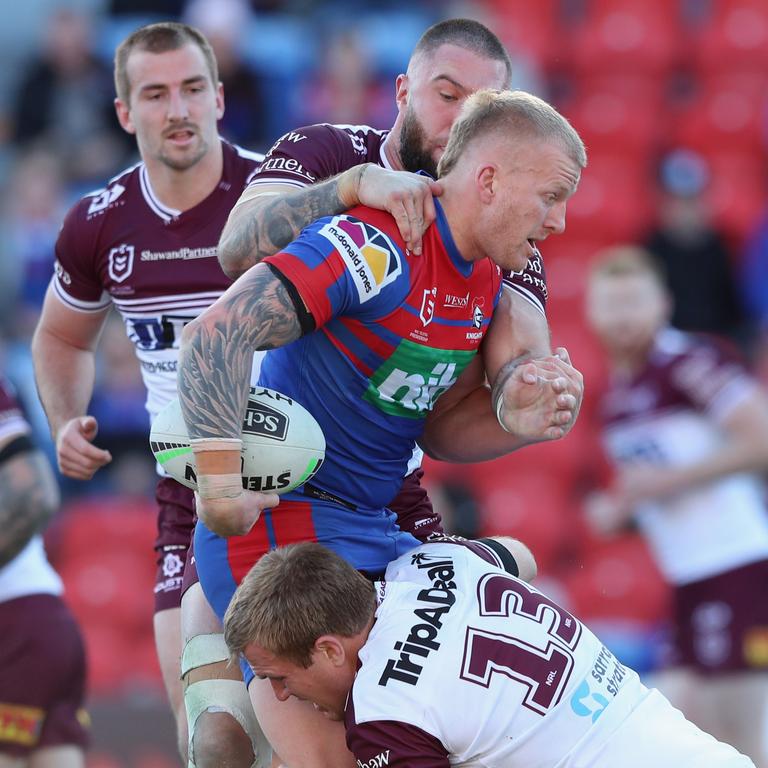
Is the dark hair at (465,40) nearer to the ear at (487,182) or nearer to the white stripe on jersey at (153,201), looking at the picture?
the ear at (487,182)

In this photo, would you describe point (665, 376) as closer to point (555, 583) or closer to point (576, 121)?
point (555, 583)

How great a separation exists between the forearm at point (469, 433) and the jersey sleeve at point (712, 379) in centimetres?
328

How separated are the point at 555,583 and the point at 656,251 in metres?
2.82

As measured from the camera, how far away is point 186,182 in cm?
578

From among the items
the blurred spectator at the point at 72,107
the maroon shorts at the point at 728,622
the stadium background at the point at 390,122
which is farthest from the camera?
the blurred spectator at the point at 72,107

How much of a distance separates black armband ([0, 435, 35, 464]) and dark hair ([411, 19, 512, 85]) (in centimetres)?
258

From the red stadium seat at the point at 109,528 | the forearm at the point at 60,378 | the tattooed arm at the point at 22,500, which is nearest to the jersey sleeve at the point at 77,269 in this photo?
the forearm at the point at 60,378

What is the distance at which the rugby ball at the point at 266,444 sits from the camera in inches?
165

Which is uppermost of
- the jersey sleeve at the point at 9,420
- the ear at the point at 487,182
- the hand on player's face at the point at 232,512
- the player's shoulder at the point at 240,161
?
the ear at the point at 487,182

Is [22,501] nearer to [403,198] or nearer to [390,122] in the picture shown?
[403,198]

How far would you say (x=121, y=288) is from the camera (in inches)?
227

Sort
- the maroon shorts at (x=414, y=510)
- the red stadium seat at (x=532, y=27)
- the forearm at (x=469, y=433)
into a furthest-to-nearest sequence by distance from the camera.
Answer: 1. the red stadium seat at (x=532, y=27)
2. the maroon shorts at (x=414, y=510)
3. the forearm at (x=469, y=433)

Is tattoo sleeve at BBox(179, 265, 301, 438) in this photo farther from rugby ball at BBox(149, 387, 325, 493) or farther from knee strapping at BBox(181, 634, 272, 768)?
knee strapping at BBox(181, 634, 272, 768)

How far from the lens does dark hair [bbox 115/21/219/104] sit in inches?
231
